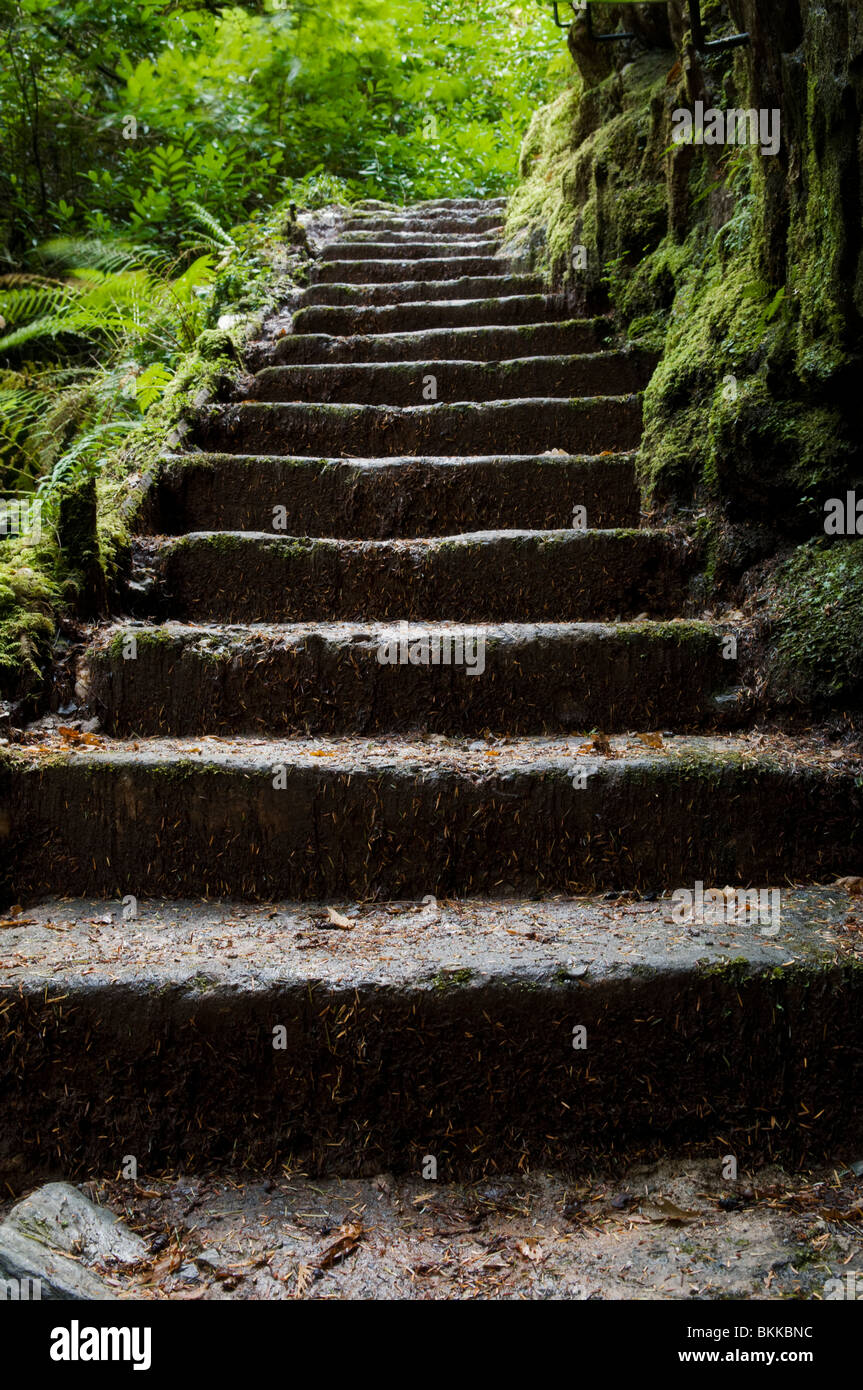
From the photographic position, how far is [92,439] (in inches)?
164

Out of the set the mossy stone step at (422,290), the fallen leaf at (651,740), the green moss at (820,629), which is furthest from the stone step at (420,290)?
the fallen leaf at (651,740)

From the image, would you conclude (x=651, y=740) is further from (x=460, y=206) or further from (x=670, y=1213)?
(x=460, y=206)

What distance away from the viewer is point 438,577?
11.2 ft

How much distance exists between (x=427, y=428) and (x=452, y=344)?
106 centimetres

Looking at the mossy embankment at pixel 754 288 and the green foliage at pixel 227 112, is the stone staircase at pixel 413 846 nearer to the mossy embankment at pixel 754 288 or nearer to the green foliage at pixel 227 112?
the mossy embankment at pixel 754 288

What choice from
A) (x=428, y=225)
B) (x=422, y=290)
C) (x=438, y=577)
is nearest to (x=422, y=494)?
(x=438, y=577)

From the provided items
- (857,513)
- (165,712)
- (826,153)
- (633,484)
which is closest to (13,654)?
(165,712)

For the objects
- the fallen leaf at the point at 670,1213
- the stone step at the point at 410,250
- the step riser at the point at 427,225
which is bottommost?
the fallen leaf at the point at 670,1213

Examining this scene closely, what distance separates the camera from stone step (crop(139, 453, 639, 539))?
150 inches

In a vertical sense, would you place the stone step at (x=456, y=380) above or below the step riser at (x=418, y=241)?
below

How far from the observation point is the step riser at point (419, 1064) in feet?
6.61

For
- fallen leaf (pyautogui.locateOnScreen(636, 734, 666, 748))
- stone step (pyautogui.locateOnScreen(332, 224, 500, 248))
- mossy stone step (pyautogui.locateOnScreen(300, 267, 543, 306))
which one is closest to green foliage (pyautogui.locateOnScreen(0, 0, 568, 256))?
stone step (pyautogui.locateOnScreen(332, 224, 500, 248))

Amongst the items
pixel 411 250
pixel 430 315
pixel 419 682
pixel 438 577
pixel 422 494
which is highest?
pixel 411 250

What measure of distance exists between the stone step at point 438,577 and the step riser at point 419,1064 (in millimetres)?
1736
